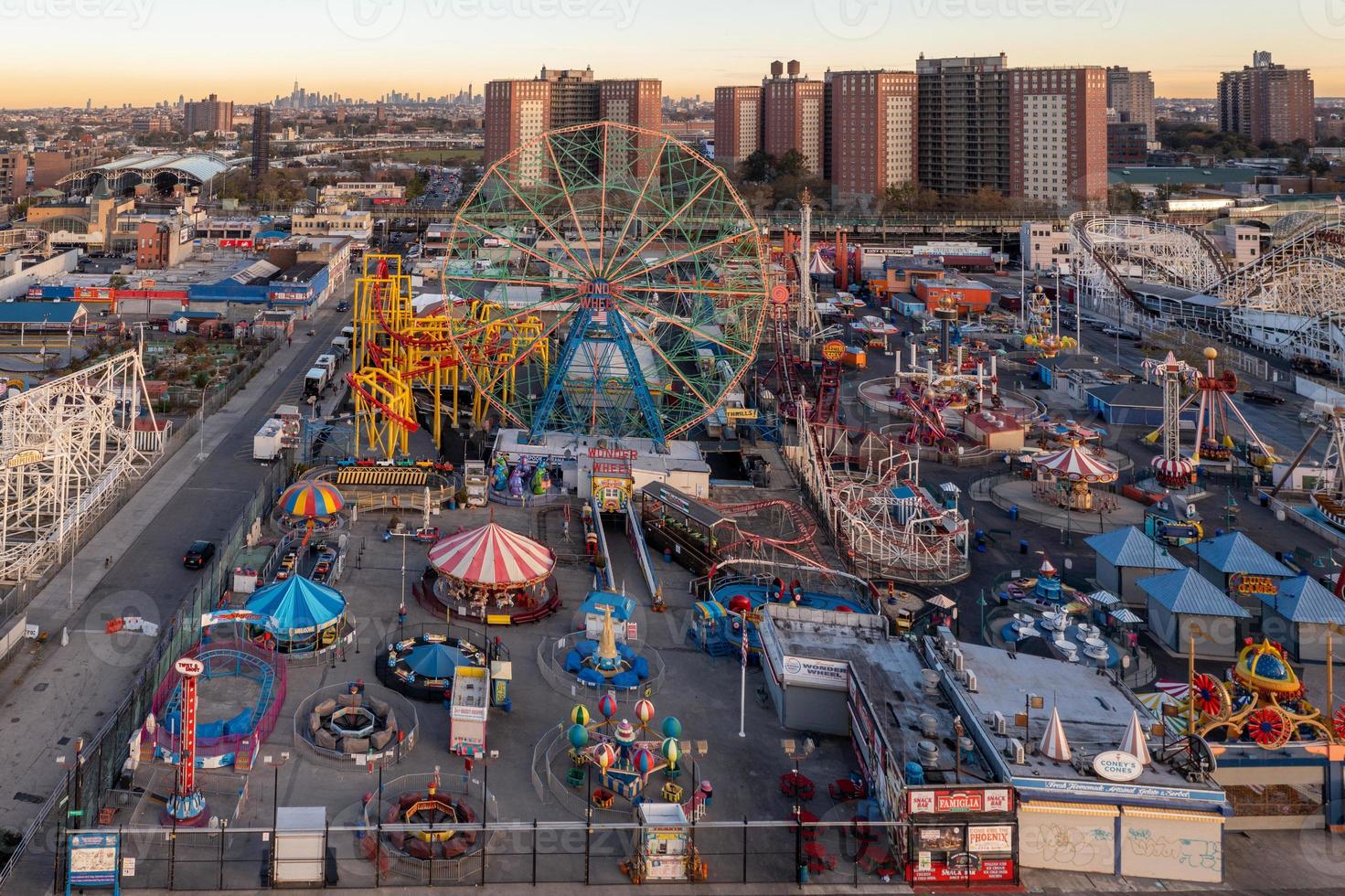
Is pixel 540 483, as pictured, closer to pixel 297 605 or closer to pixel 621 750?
pixel 297 605

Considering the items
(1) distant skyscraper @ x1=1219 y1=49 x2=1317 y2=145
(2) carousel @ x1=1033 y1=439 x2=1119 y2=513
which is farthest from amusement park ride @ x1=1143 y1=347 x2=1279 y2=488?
(1) distant skyscraper @ x1=1219 y1=49 x2=1317 y2=145

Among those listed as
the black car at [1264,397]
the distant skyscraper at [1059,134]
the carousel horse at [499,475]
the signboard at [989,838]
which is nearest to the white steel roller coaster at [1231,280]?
the black car at [1264,397]

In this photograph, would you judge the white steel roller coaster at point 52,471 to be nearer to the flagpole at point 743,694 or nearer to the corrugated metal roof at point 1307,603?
the flagpole at point 743,694

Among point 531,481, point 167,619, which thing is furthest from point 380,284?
point 167,619

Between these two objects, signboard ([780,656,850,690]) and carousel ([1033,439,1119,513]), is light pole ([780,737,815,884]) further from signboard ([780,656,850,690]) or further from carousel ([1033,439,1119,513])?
carousel ([1033,439,1119,513])

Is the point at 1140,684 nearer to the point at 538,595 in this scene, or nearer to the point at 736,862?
the point at 736,862

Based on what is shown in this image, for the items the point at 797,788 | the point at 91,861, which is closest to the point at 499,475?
the point at 797,788
